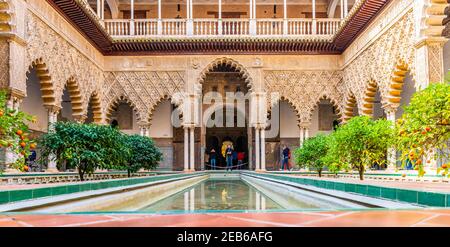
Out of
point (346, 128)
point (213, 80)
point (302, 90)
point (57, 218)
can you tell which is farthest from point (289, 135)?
point (57, 218)

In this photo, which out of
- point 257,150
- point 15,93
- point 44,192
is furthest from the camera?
point 257,150

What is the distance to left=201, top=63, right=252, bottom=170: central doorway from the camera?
16.3m

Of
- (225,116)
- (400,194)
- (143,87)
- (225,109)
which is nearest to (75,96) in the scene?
(143,87)

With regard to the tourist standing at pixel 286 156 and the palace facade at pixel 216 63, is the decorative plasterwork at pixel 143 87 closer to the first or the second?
the palace facade at pixel 216 63

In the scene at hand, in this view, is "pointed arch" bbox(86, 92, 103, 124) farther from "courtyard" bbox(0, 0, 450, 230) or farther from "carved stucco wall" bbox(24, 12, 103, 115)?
"carved stucco wall" bbox(24, 12, 103, 115)

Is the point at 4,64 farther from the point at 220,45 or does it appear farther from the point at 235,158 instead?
the point at 235,158

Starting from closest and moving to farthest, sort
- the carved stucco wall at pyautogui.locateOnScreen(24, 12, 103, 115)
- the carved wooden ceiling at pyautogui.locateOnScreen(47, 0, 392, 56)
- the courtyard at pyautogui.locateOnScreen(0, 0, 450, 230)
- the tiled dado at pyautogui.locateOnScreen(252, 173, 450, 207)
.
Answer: the tiled dado at pyautogui.locateOnScreen(252, 173, 450, 207)
the courtyard at pyautogui.locateOnScreen(0, 0, 450, 230)
the carved stucco wall at pyautogui.locateOnScreen(24, 12, 103, 115)
the carved wooden ceiling at pyautogui.locateOnScreen(47, 0, 392, 56)

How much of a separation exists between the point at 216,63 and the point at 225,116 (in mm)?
4116

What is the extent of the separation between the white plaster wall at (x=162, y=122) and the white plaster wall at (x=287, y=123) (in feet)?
13.8

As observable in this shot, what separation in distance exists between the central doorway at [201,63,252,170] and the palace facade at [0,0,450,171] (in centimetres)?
6

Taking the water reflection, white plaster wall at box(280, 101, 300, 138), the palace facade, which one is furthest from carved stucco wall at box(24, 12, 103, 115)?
white plaster wall at box(280, 101, 300, 138)

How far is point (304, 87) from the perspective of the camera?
13625 millimetres
